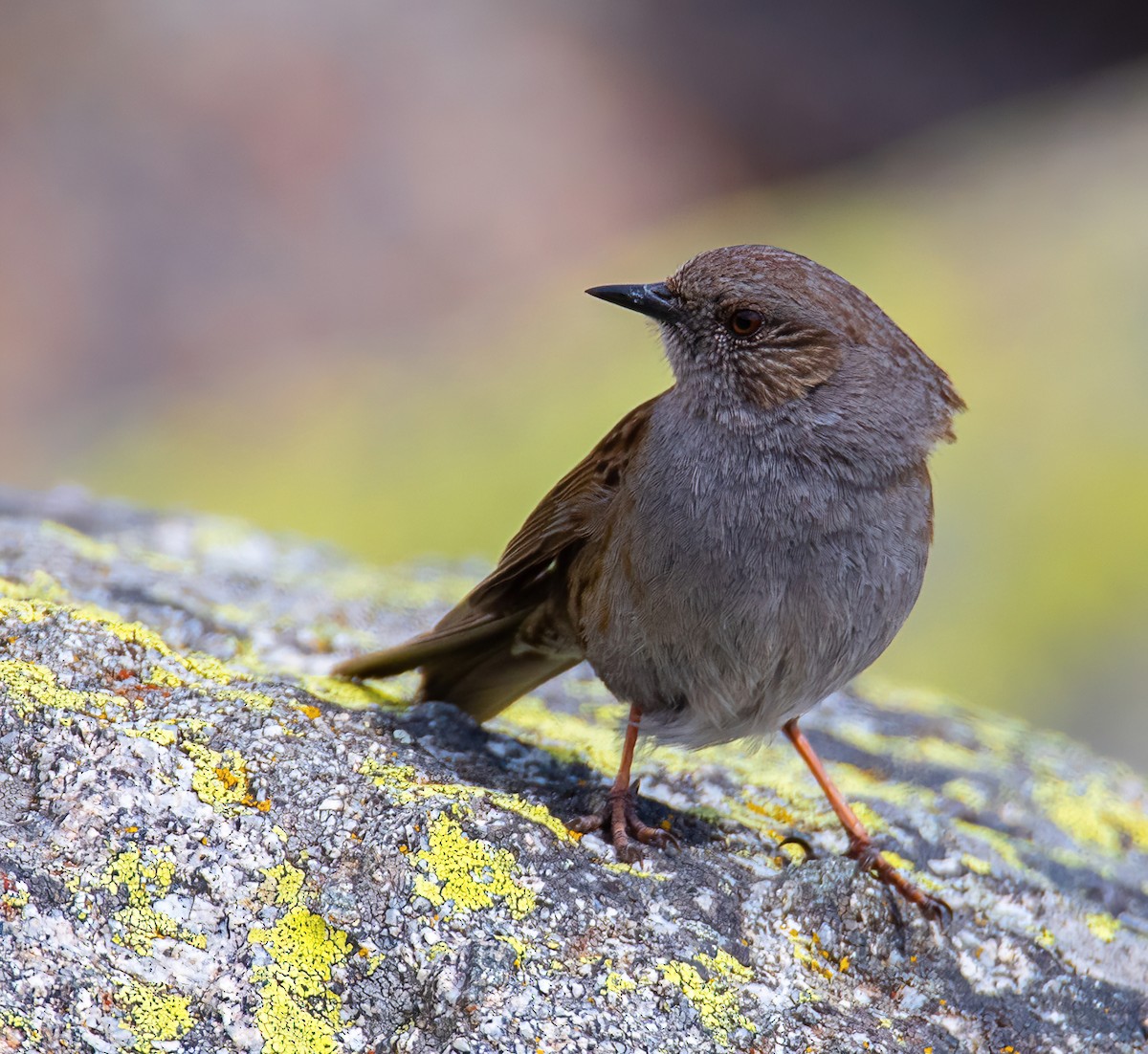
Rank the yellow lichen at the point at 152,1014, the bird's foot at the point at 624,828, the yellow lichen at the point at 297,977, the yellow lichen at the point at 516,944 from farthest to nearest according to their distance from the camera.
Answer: the bird's foot at the point at 624,828 → the yellow lichen at the point at 516,944 → the yellow lichen at the point at 297,977 → the yellow lichen at the point at 152,1014

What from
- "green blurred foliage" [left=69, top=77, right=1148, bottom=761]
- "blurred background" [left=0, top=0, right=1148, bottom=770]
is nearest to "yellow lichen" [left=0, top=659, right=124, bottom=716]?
"blurred background" [left=0, top=0, right=1148, bottom=770]

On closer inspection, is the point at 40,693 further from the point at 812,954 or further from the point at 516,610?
the point at 812,954

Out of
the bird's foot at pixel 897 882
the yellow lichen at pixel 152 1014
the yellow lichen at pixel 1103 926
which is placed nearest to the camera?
the yellow lichen at pixel 152 1014

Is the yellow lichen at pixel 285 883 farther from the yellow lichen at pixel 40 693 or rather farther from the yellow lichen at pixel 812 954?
the yellow lichen at pixel 812 954

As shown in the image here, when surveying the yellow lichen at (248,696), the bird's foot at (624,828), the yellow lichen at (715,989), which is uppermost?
the bird's foot at (624,828)

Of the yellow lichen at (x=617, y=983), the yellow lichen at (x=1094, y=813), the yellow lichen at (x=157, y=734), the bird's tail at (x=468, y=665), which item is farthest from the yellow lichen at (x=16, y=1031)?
the yellow lichen at (x=1094, y=813)

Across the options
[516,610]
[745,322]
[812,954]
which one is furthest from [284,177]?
[812,954]

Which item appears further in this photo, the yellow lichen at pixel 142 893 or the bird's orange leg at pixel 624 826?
the bird's orange leg at pixel 624 826

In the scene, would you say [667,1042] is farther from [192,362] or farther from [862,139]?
[862,139]

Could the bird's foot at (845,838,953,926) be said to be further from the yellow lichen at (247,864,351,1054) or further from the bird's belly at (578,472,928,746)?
the yellow lichen at (247,864,351,1054)

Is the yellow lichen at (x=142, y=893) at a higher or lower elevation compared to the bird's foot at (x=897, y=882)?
lower
